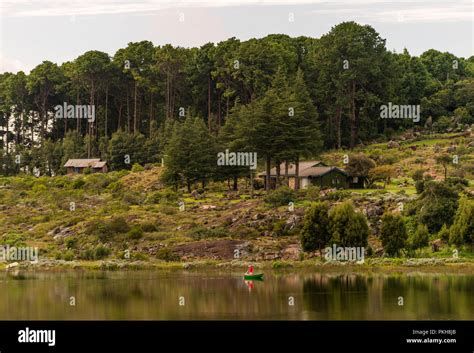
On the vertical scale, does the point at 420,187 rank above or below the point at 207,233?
above

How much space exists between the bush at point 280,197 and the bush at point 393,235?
52.5ft

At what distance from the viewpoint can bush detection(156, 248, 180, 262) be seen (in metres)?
74.1

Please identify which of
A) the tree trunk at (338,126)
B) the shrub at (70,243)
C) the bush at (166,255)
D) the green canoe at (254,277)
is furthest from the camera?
the tree trunk at (338,126)

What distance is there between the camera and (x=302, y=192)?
87312 mm

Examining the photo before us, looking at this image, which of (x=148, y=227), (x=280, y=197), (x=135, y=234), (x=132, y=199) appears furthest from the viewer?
(x=132, y=199)

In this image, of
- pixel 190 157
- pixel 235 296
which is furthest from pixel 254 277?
pixel 190 157

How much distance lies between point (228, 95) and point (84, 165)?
2027 centimetres

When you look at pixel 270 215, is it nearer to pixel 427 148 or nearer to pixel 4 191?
pixel 427 148

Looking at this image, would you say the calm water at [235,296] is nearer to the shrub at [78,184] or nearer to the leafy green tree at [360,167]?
the leafy green tree at [360,167]

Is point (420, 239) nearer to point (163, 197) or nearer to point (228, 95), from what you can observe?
point (163, 197)

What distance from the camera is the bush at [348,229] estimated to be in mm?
69000

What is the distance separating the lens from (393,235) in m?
68.6

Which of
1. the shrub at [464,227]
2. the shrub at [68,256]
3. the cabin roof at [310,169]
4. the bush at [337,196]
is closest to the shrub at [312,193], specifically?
the bush at [337,196]
